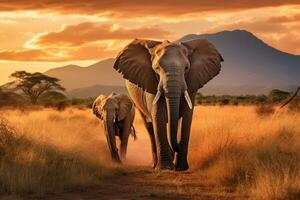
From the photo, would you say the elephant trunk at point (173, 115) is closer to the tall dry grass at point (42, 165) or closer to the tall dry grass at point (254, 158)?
the tall dry grass at point (254, 158)

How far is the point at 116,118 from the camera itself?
16953 mm

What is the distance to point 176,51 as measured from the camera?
12.8 m

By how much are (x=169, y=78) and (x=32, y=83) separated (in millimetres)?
55147

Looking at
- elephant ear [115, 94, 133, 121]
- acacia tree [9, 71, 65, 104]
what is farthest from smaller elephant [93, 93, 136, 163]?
acacia tree [9, 71, 65, 104]

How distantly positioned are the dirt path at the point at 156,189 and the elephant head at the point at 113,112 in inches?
103

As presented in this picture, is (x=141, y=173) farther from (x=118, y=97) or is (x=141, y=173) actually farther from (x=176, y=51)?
(x=118, y=97)

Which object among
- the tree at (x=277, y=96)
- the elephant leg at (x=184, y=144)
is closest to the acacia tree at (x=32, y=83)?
the tree at (x=277, y=96)

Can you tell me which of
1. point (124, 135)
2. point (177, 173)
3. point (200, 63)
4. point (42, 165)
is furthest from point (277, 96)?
point (42, 165)

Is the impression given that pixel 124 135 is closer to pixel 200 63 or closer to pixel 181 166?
pixel 181 166

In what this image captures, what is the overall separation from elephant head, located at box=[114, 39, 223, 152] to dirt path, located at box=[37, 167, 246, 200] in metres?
0.80

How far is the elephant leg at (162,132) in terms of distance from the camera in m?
13.3

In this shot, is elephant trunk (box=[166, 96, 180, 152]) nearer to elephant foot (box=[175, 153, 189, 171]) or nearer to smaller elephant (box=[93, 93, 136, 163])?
elephant foot (box=[175, 153, 189, 171])

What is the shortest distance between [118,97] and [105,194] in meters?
6.85

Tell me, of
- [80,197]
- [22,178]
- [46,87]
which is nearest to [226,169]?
[80,197]
